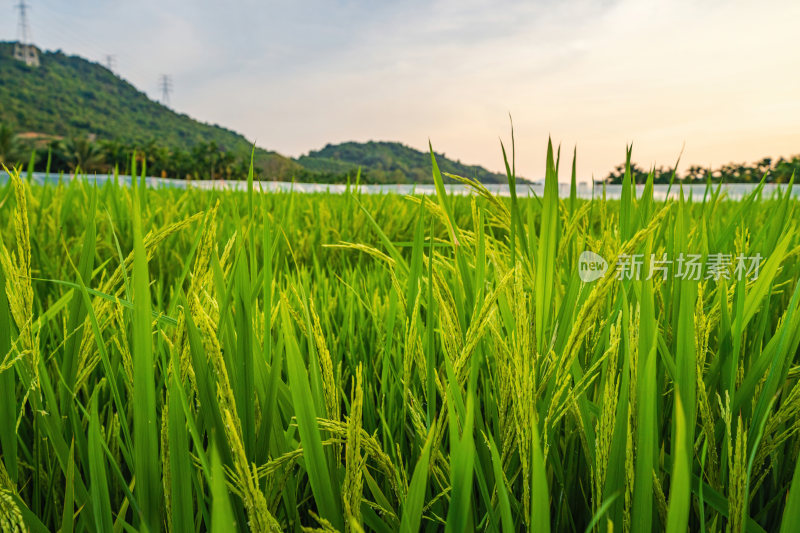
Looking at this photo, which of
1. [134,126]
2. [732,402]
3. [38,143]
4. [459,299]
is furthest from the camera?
[134,126]

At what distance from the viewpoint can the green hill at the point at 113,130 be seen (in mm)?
32031

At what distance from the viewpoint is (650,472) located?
0.35 m

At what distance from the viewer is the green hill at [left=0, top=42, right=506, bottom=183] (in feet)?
105

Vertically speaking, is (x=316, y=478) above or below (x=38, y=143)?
below

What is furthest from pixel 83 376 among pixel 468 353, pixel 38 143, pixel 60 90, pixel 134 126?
pixel 60 90

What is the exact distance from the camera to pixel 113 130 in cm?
4712

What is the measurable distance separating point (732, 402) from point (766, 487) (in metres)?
0.16

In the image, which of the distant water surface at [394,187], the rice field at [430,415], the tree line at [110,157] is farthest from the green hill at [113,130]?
the rice field at [430,415]

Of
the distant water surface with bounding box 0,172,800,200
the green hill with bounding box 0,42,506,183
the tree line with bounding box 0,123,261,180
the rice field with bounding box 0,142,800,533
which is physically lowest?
the rice field with bounding box 0,142,800,533

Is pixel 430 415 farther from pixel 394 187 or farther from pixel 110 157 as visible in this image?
pixel 110 157

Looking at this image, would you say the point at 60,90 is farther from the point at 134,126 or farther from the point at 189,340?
the point at 189,340

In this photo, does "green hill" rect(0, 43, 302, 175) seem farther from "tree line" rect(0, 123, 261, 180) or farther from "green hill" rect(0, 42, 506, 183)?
"tree line" rect(0, 123, 261, 180)

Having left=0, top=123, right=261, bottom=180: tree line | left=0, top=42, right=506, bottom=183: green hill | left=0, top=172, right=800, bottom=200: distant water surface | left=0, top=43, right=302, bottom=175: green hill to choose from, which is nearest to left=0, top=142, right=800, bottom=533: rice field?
left=0, top=172, right=800, bottom=200: distant water surface

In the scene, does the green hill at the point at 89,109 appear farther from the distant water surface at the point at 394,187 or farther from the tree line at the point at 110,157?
the distant water surface at the point at 394,187
